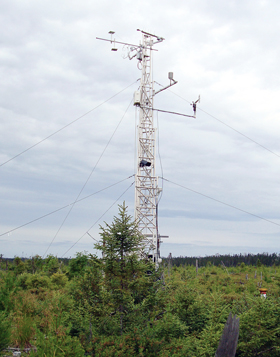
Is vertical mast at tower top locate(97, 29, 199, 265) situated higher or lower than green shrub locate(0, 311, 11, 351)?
higher

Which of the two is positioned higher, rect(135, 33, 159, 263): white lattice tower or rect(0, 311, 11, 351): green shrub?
rect(135, 33, 159, 263): white lattice tower

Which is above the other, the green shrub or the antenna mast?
the antenna mast

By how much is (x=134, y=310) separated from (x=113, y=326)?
0.67m

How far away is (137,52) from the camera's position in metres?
19.5

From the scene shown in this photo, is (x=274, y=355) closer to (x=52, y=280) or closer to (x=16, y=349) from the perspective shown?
(x=16, y=349)

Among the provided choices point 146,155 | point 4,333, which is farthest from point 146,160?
point 4,333

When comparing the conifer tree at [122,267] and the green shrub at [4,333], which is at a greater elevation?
the conifer tree at [122,267]

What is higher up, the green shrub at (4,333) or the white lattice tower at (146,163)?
the white lattice tower at (146,163)

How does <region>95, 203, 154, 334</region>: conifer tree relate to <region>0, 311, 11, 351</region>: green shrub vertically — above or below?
above

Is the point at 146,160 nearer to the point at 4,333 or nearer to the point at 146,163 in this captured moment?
the point at 146,163

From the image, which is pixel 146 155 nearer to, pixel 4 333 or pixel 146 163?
pixel 146 163

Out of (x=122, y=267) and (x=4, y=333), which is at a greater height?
(x=122, y=267)

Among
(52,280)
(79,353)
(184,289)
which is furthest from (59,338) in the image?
(52,280)

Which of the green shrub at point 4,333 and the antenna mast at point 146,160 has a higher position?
the antenna mast at point 146,160
